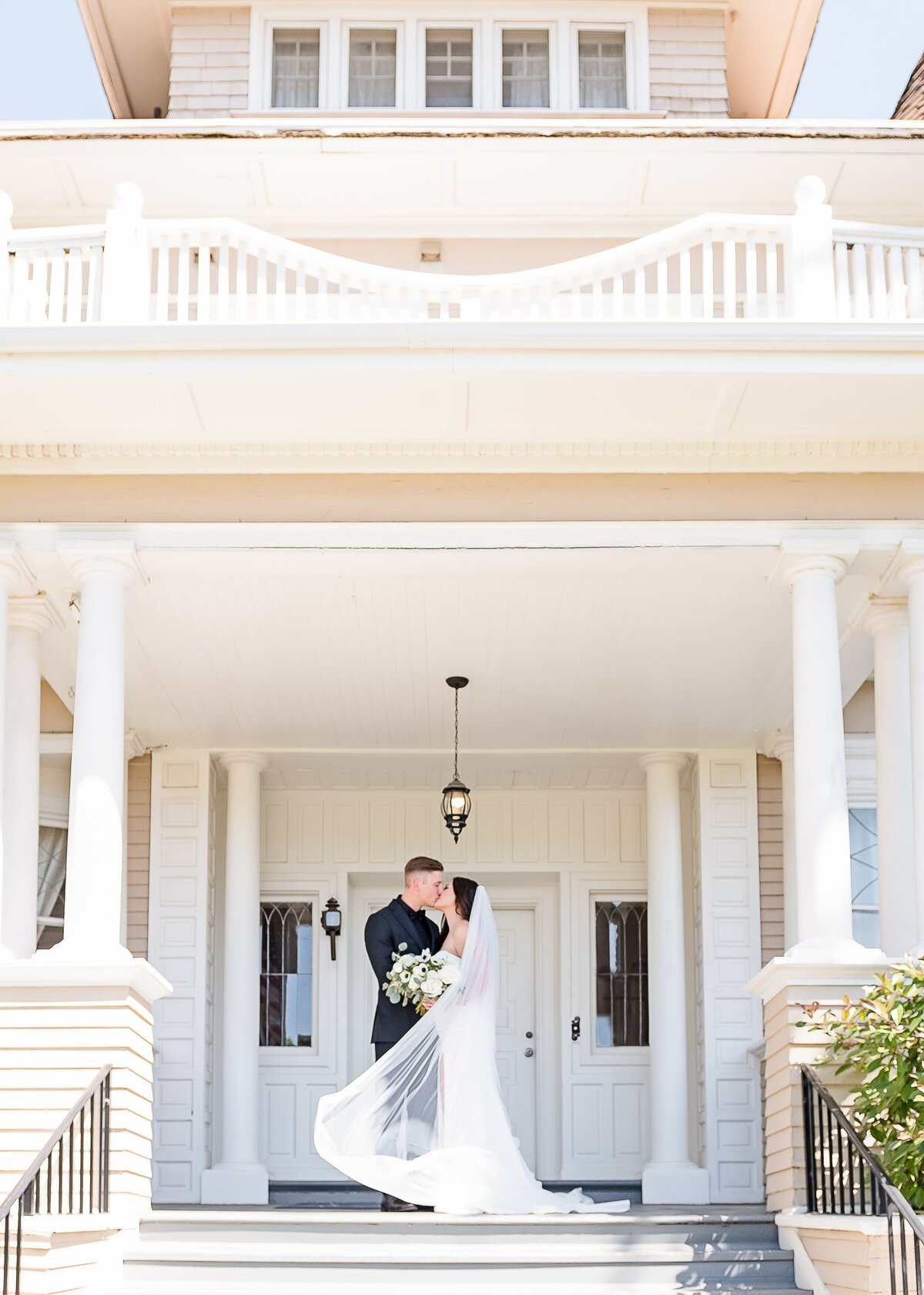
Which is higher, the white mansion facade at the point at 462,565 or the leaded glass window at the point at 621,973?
the white mansion facade at the point at 462,565

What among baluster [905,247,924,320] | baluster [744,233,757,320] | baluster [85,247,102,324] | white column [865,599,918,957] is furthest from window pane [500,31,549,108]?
white column [865,599,918,957]

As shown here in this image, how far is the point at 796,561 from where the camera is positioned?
9.30 m

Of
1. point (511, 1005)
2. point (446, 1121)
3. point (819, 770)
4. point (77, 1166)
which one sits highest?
point (819, 770)

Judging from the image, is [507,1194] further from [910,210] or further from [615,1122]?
[910,210]

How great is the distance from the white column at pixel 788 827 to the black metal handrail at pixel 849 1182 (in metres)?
4.40

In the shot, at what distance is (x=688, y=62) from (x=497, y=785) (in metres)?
5.79

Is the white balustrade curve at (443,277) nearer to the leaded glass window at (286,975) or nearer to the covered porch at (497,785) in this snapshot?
the covered porch at (497,785)

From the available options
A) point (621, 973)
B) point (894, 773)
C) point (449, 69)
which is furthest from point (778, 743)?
point (449, 69)

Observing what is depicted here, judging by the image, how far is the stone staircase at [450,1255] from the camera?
7.78m

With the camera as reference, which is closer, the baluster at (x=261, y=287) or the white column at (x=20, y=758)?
the baluster at (x=261, y=287)

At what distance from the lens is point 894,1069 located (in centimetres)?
760

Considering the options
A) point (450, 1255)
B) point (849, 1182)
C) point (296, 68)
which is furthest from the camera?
point (296, 68)

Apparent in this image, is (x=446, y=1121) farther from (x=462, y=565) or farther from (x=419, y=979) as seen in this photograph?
(x=462, y=565)

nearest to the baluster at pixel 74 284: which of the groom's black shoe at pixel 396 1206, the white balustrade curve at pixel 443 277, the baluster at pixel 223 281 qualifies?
the white balustrade curve at pixel 443 277
